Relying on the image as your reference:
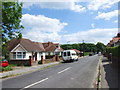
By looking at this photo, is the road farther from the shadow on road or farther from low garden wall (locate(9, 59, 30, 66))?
low garden wall (locate(9, 59, 30, 66))

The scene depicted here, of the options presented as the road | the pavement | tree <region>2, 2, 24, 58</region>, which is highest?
tree <region>2, 2, 24, 58</region>

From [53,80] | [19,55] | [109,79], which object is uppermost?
[19,55]

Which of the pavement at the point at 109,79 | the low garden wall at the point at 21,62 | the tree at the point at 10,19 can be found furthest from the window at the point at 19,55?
the pavement at the point at 109,79

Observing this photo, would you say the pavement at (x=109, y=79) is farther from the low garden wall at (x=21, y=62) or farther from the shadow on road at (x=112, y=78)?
the low garden wall at (x=21, y=62)

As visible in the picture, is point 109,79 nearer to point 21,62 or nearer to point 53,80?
point 53,80

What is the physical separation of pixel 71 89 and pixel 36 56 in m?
29.9

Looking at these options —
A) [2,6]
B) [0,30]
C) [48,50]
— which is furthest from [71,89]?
[48,50]

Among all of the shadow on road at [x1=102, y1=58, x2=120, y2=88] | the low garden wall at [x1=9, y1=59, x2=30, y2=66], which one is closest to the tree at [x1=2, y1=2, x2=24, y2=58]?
the low garden wall at [x1=9, y1=59, x2=30, y2=66]

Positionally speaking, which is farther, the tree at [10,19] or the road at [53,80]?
the tree at [10,19]

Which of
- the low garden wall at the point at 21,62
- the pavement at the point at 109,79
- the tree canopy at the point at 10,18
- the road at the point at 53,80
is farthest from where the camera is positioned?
the low garden wall at the point at 21,62

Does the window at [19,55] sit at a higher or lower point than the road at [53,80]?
higher

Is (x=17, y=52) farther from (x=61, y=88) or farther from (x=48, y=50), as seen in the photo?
(x=61, y=88)

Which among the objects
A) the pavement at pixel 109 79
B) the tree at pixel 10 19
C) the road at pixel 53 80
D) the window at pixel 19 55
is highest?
the tree at pixel 10 19

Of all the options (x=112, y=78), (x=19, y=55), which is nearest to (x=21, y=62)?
(x=19, y=55)
